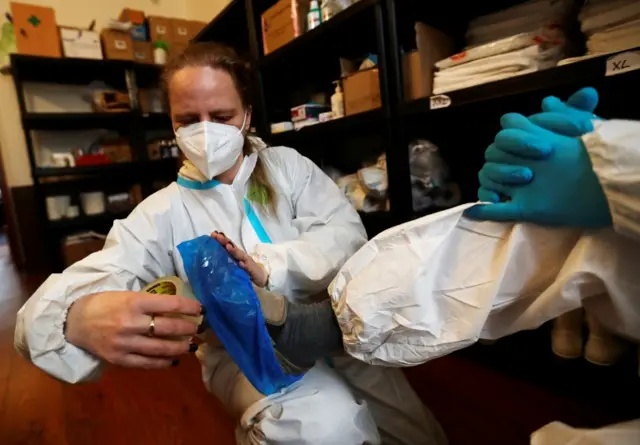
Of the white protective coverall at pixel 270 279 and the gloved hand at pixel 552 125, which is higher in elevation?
the gloved hand at pixel 552 125

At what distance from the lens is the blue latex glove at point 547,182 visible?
42cm

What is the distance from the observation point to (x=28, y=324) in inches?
22.5

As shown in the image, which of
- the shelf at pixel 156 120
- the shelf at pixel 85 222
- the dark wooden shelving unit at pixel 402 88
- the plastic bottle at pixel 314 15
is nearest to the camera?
the dark wooden shelving unit at pixel 402 88

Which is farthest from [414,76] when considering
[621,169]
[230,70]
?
[621,169]

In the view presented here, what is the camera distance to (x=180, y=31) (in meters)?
3.07

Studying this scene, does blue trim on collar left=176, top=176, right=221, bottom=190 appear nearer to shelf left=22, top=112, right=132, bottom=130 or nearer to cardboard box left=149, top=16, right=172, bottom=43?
shelf left=22, top=112, right=132, bottom=130

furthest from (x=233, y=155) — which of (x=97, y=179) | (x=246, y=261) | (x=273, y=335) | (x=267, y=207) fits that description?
(x=97, y=179)

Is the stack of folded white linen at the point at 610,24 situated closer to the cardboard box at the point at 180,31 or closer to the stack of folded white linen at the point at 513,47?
the stack of folded white linen at the point at 513,47

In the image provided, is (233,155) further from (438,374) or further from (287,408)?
(438,374)

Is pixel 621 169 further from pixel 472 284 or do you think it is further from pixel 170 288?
pixel 170 288

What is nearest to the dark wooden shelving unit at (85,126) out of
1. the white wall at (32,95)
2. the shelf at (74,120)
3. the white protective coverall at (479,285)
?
the shelf at (74,120)

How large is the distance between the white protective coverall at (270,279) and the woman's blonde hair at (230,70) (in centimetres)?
2

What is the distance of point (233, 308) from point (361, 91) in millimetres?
1010

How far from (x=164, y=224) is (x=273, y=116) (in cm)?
125
